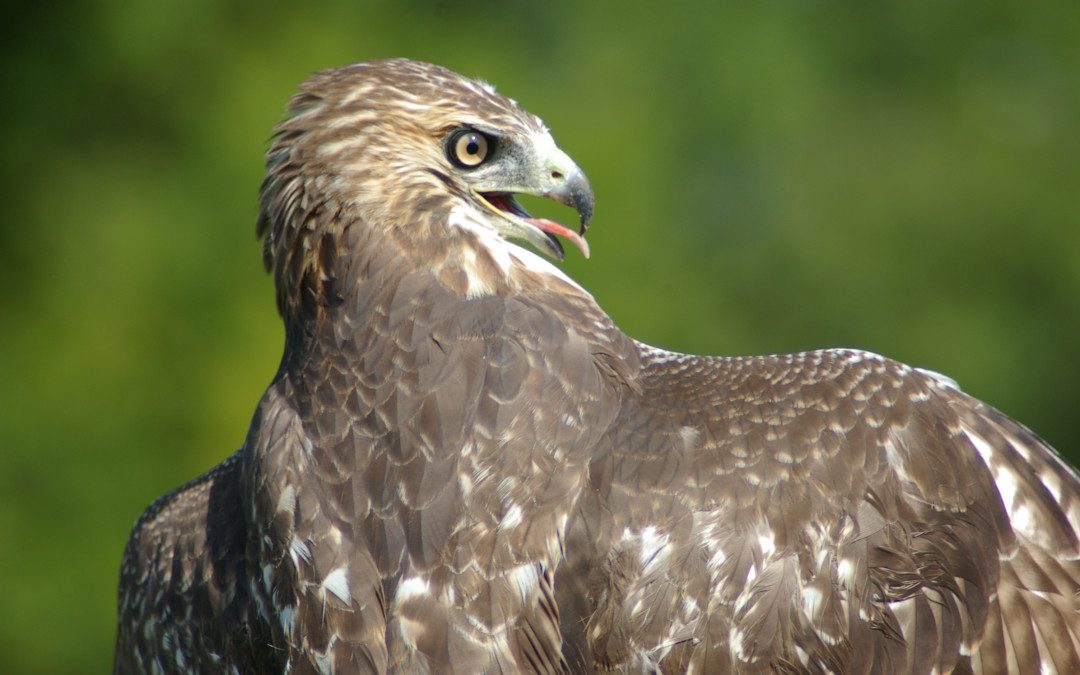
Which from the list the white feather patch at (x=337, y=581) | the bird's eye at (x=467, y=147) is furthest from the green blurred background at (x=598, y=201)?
the white feather patch at (x=337, y=581)

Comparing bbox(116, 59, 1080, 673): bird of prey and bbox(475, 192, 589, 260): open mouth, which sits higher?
bbox(475, 192, 589, 260): open mouth

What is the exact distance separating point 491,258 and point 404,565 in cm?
84

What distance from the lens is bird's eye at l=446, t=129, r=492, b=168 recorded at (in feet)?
12.2

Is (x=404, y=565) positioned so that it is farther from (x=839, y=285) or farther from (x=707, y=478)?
(x=839, y=285)

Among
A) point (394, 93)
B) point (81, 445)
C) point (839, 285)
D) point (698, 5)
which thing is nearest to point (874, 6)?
point (698, 5)

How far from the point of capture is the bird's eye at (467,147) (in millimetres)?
Answer: 3713

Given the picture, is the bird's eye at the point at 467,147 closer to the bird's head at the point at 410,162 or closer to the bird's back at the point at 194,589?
the bird's head at the point at 410,162

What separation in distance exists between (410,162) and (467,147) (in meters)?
0.17

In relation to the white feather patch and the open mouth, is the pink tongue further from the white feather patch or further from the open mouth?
the white feather patch

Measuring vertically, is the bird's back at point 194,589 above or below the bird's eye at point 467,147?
below

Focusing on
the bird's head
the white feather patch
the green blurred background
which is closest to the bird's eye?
the bird's head

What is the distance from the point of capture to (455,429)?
3.41 meters

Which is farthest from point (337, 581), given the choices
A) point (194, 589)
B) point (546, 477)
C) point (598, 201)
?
point (598, 201)

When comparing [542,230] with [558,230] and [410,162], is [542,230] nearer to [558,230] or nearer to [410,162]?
[558,230]
